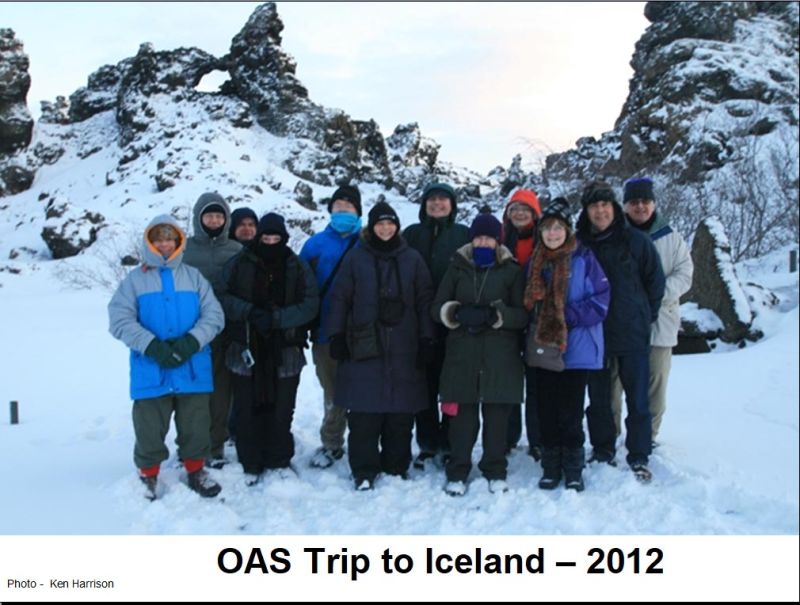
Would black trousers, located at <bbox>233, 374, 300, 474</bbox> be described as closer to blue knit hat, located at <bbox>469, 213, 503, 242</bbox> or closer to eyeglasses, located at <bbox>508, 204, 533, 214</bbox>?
blue knit hat, located at <bbox>469, 213, 503, 242</bbox>

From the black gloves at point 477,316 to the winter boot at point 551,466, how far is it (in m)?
0.98

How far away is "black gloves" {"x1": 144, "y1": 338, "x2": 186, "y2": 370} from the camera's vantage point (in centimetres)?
388

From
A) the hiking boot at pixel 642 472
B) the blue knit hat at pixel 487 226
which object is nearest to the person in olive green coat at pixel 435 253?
the blue knit hat at pixel 487 226

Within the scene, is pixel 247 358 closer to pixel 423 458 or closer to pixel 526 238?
pixel 423 458

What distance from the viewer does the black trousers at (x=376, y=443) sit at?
4.37 meters

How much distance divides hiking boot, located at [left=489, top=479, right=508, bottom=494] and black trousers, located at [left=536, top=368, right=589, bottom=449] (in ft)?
1.31

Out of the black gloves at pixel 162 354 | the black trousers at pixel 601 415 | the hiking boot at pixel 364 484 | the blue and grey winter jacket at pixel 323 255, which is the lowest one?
the hiking boot at pixel 364 484

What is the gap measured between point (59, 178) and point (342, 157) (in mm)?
14139

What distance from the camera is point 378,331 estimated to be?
14.1ft

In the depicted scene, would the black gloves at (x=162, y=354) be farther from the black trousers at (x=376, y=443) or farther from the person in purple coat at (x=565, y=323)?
the person in purple coat at (x=565, y=323)

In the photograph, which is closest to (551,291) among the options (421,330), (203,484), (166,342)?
(421,330)

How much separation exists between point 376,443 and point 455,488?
2.18 ft

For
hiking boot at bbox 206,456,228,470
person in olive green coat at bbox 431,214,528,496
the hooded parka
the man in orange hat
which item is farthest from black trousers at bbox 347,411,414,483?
hiking boot at bbox 206,456,228,470

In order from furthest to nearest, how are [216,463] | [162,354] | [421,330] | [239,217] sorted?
1. [239,217]
2. [216,463]
3. [421,330]
4. [162,354]
